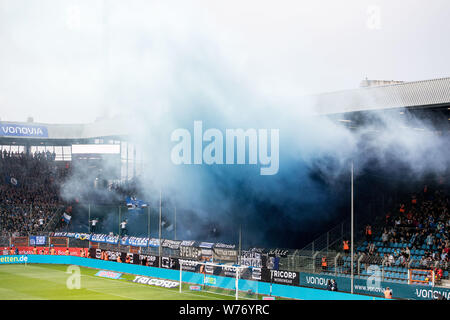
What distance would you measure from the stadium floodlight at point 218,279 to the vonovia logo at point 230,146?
10113 mm

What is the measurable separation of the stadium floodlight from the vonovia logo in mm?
10113

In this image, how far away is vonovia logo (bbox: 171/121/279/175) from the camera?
134 ft

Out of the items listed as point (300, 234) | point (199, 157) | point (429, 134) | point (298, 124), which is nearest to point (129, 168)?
point (199, 157)

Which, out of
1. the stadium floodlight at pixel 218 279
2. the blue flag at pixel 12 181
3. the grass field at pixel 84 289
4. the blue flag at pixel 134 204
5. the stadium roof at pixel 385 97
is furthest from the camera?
the blue flag at pixel 12 181

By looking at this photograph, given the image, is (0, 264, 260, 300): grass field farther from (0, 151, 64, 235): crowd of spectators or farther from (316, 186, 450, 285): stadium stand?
(0, 151, 64, 235): crowd of spectators

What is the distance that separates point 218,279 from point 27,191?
3905 centimetres

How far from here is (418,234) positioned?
1390 inches

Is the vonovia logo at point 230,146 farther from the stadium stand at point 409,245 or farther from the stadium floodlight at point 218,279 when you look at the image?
the stadium floodlight at point 218,279

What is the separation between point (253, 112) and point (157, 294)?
584 inches

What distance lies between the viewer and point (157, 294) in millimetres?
32250

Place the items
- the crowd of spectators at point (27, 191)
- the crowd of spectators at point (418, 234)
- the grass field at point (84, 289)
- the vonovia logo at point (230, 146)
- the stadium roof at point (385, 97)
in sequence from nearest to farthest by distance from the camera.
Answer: the stadium roof at point (385, 97) → the grass field at point (84, 289) → the crowd of spectators at point (418, 234) → the vonovia logo at point (230, 146) → the crowd of spectators at point (27, 191)

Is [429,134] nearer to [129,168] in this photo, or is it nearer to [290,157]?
[290,157]

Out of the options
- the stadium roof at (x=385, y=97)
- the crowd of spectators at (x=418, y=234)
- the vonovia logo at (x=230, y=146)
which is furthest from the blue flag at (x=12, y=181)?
the crowd of spectators at (x=418, y=234)

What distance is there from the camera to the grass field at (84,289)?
30.8 meters
